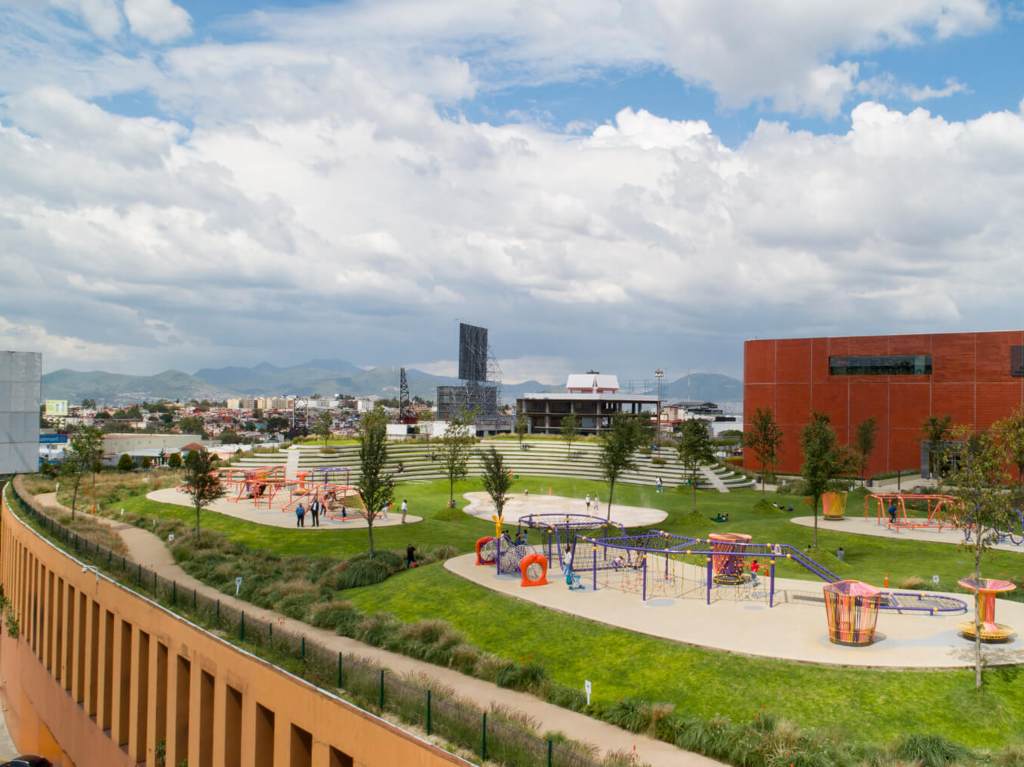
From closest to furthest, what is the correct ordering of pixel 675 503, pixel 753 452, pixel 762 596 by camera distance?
pixel 762 596
pixel 675 503
pixel 753 452

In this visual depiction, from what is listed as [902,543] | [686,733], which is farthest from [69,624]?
[902,543]

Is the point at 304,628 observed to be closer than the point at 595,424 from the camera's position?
Yes

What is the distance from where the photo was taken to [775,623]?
1930 centimetres

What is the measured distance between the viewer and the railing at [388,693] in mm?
12094

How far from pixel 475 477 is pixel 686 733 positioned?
151ft

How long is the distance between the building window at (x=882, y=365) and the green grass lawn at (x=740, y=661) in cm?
2750

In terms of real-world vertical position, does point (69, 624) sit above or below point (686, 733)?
below

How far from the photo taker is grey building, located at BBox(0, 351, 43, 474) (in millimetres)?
64062

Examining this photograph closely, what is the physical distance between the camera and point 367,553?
1182 inches

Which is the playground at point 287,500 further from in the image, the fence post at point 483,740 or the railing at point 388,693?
the fence post at point 483,740

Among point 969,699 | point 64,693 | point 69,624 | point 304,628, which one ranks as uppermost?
point 969,699

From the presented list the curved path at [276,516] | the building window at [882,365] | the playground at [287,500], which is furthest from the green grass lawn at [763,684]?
the building window at [882,365]


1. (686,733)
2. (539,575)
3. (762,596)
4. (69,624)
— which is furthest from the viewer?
(69,624)

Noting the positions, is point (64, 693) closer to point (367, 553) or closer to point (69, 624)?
point (69, 624)
